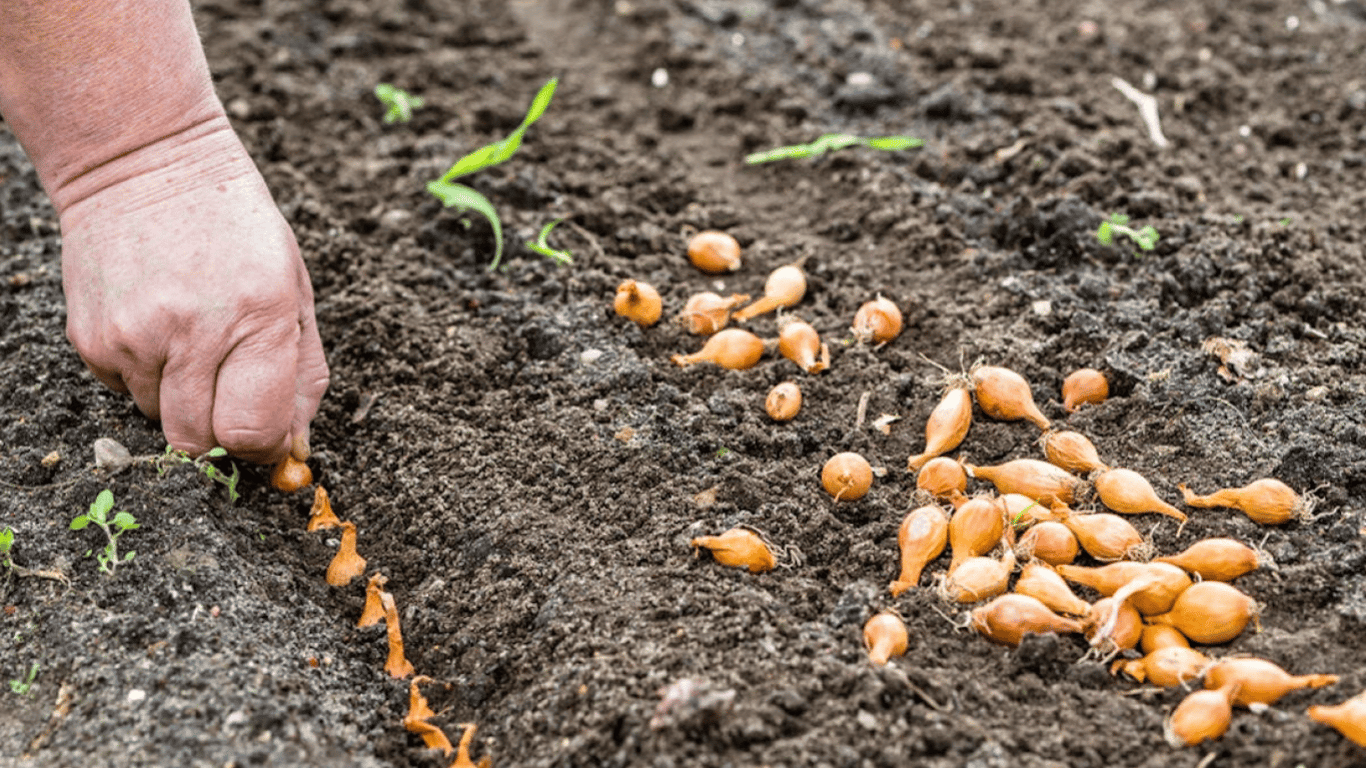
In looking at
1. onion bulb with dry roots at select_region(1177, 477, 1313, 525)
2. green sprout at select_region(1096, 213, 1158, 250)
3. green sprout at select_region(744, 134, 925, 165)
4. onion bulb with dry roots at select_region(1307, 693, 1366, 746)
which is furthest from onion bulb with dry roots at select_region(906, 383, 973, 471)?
green sprout at select_region(744, 134, 925, 165)

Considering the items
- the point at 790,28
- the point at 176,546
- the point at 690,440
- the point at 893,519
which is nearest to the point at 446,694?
the point at 176,546

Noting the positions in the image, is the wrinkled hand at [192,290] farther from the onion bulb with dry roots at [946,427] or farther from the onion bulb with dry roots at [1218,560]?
the onion bulb with dry roots at [1218,560]

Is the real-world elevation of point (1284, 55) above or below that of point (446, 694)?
above

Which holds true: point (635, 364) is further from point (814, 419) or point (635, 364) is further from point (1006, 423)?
point (1006, 423)

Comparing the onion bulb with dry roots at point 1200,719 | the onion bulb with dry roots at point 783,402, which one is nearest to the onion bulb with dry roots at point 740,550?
the onion bulb with dry roots at point 783,402

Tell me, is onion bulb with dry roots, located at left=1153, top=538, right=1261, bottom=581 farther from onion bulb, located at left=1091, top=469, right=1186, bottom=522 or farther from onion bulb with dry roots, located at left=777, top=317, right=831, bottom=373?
onion bulb with dry roots, located at left=777, top=317, right=831, bottom=373
